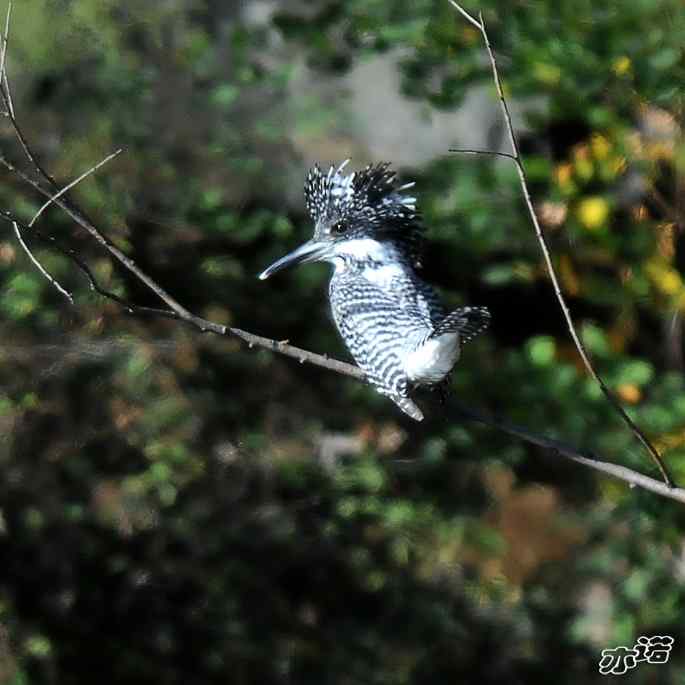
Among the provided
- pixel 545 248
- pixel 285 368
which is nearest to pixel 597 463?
pixel 545 248

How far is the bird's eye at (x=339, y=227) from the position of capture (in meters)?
2.73

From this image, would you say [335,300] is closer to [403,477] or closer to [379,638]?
[403,477]

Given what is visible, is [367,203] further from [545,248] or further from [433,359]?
[545,248]

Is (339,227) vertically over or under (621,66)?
under

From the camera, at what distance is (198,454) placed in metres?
3.55

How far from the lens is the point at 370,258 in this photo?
272 centimetres

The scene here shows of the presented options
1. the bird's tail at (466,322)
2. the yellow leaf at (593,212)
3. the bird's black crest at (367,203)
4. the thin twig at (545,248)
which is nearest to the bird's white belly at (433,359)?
the bird's tail at (466,322)

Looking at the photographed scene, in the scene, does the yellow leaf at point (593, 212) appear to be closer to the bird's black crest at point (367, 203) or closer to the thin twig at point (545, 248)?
the bird's black crest at point (367, 203)

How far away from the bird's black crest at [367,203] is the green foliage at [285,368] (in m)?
0.67

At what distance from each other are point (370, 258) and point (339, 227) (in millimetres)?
92

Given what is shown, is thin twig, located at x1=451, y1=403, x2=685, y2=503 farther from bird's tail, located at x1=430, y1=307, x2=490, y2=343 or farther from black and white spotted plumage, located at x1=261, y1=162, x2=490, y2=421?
black and white spotted plumage, located at x1=261, y1=162, x2=490, y2=421

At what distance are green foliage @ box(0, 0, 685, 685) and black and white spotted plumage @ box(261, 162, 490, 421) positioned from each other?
0.69 metres

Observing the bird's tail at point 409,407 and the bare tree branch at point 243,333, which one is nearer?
the bare tree branch at point 243,333

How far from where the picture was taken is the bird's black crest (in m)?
2.71
